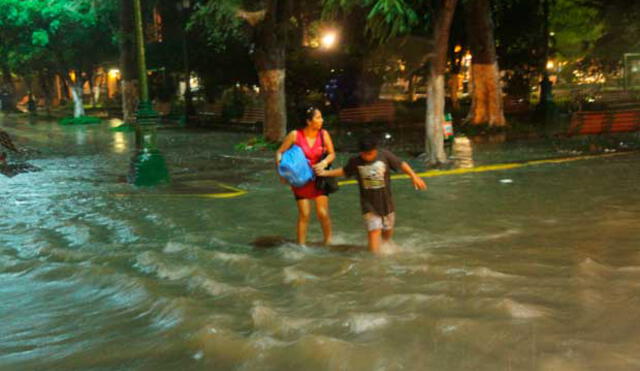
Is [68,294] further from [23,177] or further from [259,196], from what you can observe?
[23,177]

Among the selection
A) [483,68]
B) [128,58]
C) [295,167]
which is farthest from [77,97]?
[295,167]

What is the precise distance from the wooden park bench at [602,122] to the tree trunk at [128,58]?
19.8 meters

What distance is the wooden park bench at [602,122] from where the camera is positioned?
70.7ft

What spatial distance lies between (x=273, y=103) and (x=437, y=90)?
6883 mm

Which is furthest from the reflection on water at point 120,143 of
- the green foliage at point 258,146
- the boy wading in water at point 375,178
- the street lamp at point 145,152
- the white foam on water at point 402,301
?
the white foam on water at point 402,301

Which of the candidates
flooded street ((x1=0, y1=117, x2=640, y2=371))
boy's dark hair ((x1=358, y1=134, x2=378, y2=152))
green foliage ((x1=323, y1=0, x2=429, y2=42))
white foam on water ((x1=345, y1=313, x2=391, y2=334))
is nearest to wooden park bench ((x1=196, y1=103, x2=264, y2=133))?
green foliage ((x1=323, y1=0, x2=429, y2=42))

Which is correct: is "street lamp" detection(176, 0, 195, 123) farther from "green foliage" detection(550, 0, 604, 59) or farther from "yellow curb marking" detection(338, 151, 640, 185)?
"green foliage" detection(550, 0, 604, 59)

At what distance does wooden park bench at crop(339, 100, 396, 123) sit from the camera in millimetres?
28484

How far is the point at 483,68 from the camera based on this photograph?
78.5ft

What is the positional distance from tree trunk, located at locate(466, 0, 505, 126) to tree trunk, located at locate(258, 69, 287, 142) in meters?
6.59

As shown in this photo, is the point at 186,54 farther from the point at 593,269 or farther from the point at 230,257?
the point at 593,269

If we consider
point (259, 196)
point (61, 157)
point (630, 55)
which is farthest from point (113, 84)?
point (259, 196)

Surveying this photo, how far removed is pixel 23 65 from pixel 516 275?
143 feet

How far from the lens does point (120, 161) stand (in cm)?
1917
